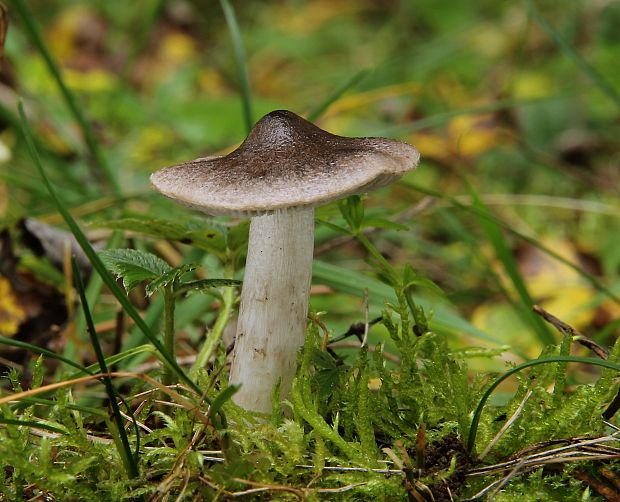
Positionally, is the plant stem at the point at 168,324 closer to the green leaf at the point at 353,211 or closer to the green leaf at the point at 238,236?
the green leaf at the point at 238,236

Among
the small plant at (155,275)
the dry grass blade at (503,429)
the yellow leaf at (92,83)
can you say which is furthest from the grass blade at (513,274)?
the yellow leaf at (92,83)

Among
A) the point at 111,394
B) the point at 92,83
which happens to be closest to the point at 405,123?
the point at 92,83

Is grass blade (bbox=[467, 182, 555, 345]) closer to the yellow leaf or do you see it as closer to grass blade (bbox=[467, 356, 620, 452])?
grass blade (bbox=[467, 356, 620, 452])

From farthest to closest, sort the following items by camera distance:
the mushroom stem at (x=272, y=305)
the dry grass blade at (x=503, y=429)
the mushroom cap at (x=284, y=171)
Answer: the mushroom stem at (x=272, y=305), the dry grass blade at (x=503, y=429), the mushroom cap at (x=284, y=171)

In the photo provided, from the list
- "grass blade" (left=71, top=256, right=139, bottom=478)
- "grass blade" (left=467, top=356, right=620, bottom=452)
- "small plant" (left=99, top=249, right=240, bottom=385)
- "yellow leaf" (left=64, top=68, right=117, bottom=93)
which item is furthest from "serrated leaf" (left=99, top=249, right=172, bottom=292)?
"yellow leaf" (left=64, top=68, right=117, bottom=93)

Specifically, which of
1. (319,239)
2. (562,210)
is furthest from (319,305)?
(562,210)

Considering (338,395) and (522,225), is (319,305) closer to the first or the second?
(338,395)

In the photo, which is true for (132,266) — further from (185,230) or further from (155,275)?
(185,230)
